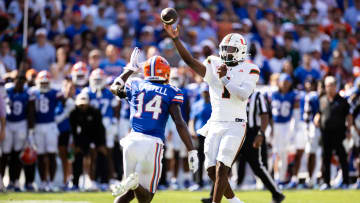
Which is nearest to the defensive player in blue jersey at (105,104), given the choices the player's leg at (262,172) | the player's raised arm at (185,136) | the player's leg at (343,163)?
the player's leg at (262,172)

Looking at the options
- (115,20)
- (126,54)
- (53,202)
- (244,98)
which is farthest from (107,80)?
(244,98)

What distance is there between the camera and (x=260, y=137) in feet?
31.3

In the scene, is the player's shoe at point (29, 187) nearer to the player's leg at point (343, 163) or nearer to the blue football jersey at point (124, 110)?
the blue football jersey at point (124, 110)

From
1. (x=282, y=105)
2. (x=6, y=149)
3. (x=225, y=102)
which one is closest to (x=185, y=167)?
(x=282, y=105)

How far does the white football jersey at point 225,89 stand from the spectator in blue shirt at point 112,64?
6.53 meters

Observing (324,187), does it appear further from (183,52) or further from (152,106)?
(152,106)

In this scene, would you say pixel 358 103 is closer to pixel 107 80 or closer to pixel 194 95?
pixel 194 95

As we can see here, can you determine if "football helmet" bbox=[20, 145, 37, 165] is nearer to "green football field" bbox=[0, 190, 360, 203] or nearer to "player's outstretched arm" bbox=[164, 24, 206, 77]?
"green football field" bbox=[0, 190, 360, 203]

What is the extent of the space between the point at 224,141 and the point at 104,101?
18.4 ft

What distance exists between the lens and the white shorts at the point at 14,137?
42.0 feet

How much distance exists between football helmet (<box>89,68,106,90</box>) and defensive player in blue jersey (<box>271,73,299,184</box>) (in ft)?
10.4

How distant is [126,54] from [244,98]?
24.3 feet

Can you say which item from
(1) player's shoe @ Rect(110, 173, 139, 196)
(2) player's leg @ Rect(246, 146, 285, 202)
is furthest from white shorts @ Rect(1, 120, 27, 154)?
(1) player's shoe @ Rect(110, 173, 139, 196)

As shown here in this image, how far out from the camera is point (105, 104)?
1341cm
